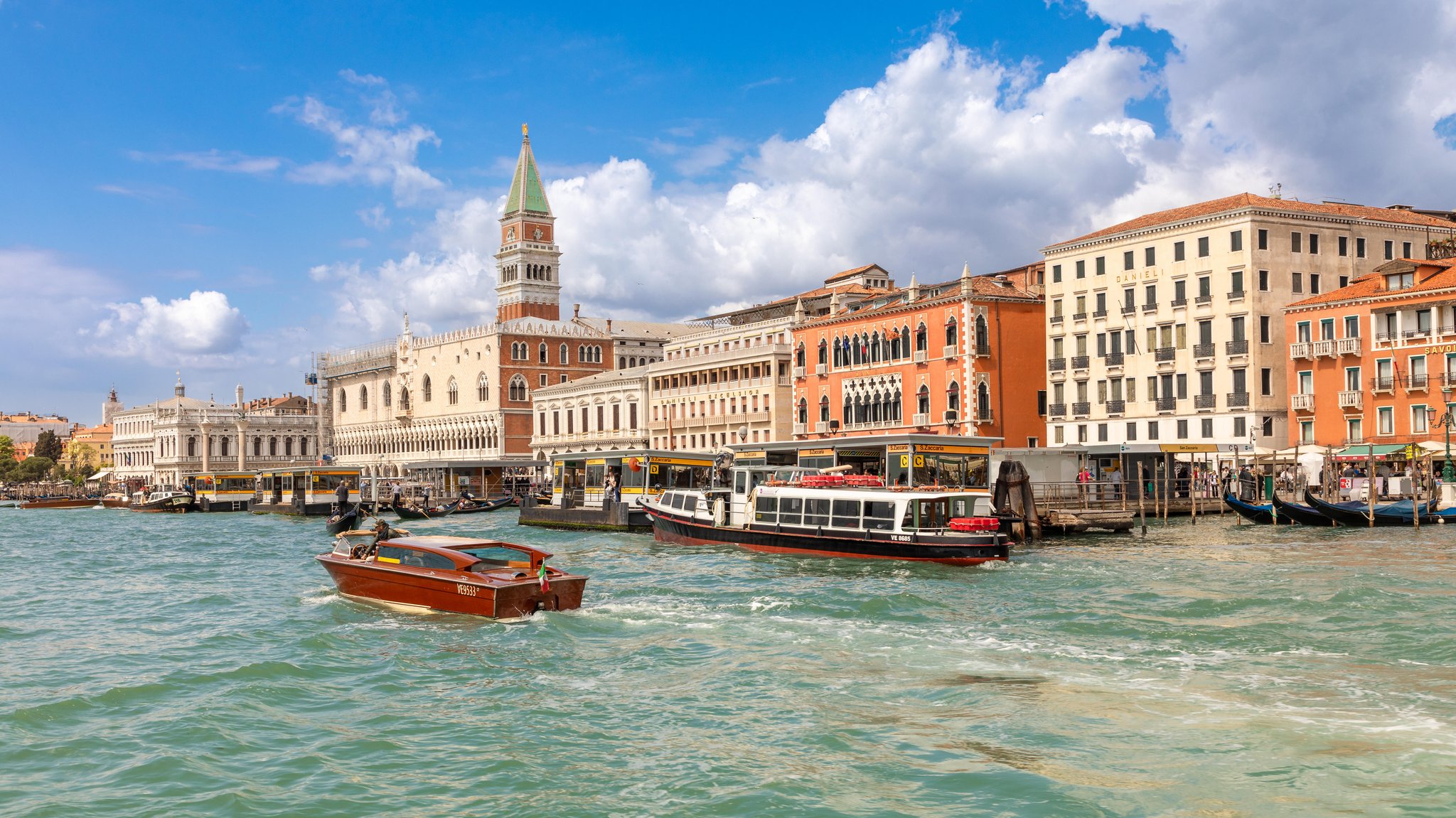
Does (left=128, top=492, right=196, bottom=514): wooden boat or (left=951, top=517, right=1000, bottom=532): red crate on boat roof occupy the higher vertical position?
(left=951, top=517, right=1000, bottom=532): red crate on boat roof

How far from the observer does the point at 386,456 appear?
102938mm

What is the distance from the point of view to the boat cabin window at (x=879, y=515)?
25.9 metres

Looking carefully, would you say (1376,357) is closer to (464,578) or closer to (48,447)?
(464,578)

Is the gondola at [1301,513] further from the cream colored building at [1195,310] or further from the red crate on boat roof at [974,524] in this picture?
the red crate on boat roof at [974,524]

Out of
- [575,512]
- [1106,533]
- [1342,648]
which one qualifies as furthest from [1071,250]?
[1342,648]

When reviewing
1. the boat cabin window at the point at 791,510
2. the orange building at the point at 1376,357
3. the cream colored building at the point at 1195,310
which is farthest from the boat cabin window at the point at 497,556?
the orange building at the point at 1376,357

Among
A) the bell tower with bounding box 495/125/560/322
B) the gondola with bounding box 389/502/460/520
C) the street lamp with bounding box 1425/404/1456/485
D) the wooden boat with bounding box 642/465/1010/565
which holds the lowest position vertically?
the gondola with bounding box 389/502/460/520

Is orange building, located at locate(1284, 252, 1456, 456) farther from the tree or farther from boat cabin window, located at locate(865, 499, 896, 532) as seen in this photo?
the tree

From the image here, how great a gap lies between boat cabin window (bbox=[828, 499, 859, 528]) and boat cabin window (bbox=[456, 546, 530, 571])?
9559mm

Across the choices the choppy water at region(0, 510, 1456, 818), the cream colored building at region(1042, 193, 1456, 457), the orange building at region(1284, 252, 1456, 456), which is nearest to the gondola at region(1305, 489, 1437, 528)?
the orange building at region(1284, 252, 1456, 456)

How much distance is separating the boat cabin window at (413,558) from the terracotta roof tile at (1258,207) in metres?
32.9

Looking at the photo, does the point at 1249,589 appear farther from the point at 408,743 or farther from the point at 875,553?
the point at 408,743

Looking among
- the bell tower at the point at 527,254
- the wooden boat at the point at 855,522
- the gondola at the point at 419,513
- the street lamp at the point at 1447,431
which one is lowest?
the gondola at the point at 419,513

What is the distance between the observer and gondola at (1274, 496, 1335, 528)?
112 feet
